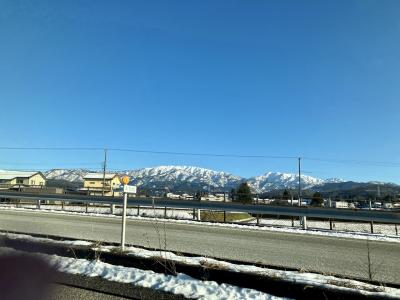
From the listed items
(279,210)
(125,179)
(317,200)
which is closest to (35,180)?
(317,200)

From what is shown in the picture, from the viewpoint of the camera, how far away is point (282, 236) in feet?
48.6

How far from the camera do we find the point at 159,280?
6109 mm

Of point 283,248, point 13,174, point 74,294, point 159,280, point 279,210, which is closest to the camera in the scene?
point 74,294

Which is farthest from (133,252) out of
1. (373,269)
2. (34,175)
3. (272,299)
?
(34,175)

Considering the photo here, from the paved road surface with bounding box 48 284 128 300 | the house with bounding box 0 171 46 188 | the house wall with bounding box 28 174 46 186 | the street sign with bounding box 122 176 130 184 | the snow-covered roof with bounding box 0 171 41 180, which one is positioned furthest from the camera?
the snow-covered roof with bounding box 0 171 41 180

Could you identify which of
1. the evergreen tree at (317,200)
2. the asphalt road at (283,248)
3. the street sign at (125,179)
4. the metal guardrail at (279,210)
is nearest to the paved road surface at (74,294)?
the asphalt road at (283,248)

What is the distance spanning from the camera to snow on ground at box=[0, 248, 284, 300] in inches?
218

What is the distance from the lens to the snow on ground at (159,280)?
554 centimetres

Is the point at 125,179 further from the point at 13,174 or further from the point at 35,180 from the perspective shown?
the point at 13,174

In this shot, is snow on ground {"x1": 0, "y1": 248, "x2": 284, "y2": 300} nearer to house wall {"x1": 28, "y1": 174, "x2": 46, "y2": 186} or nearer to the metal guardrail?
the metal guardrail

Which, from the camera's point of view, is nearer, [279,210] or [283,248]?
[283,248]

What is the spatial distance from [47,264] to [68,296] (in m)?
0.90

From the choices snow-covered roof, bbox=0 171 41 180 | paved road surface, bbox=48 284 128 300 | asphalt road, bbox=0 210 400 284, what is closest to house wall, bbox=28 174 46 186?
snow-covered roof, bbox=0 171 41 180

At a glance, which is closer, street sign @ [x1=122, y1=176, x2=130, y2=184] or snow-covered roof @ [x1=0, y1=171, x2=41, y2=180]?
street sign @ [x1=122, y1=176, x2=130, y2=184]
